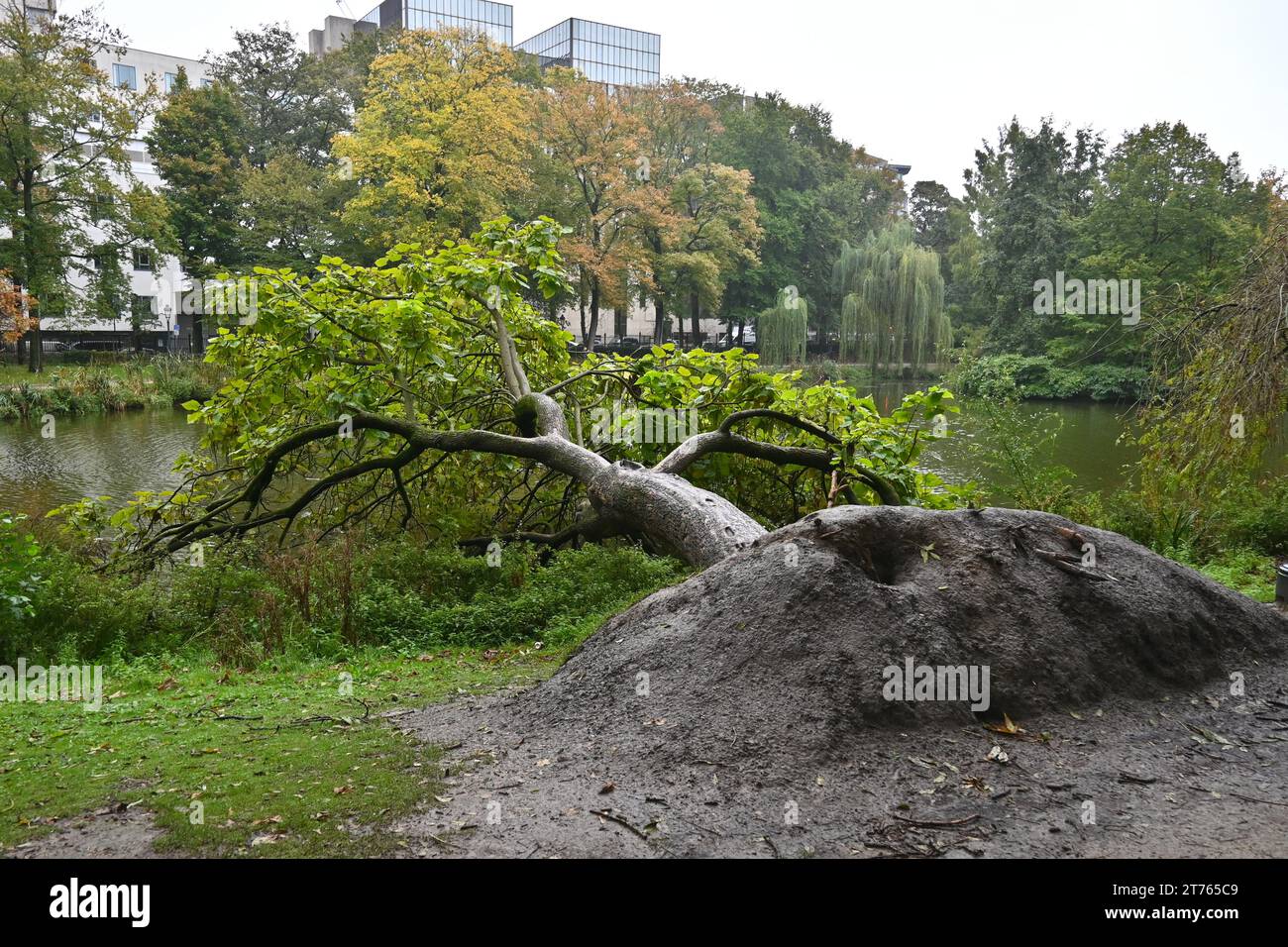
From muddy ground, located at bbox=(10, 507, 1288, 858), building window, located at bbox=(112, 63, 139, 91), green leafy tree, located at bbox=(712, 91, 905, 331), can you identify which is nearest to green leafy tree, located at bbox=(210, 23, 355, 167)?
green leafy tree, located at bbox=(712, 91, 905, 331)

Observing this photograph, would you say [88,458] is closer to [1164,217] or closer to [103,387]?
[103,387]

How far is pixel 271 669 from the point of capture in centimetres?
793

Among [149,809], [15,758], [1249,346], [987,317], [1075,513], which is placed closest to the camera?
[149,809]

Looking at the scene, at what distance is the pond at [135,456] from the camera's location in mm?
18703

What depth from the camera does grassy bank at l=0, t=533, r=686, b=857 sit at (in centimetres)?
426

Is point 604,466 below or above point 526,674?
above

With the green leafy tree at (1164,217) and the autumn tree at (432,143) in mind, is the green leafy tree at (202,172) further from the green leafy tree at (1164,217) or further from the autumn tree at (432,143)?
the green leafy tree at (1164,217)

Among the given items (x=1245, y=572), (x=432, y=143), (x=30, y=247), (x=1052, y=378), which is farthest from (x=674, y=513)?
(x=1052, y=378)

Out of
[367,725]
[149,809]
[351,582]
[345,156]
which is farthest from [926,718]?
[345,156]

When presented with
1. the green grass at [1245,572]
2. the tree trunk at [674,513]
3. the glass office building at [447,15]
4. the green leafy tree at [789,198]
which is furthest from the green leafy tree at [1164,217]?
the glass office building at [447,15]

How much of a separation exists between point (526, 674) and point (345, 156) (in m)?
34.2

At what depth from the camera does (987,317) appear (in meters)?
53.6
